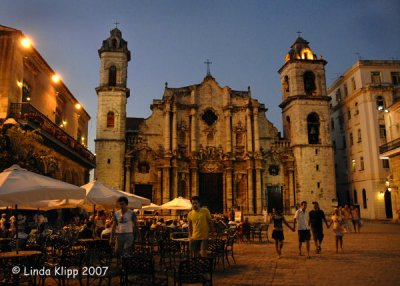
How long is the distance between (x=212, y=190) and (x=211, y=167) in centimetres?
224

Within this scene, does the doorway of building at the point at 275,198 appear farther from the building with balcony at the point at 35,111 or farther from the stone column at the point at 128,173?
the building with balcony at the point at 35,111

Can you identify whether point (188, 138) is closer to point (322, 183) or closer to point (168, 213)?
point (168, 213)

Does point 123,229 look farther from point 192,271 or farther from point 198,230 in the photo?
point 192,271

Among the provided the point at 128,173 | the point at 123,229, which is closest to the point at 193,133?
the point at 128,173

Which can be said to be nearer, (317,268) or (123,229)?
(123,229)

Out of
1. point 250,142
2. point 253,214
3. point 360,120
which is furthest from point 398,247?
point 360,120

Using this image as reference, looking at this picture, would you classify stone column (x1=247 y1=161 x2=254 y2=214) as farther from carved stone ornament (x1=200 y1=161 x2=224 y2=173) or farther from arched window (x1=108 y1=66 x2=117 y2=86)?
arched window (x1=108 y1=66 x2=117 y2=86)

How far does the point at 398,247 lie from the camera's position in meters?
15.0

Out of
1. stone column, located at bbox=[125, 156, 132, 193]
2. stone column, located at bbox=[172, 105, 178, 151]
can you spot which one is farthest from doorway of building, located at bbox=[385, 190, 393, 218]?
stone column, located at bbox=[125, 156, 132, 193]

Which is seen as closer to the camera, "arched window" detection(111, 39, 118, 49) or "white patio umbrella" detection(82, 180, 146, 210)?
"white patio umbrella" detection(82, 180, 146, 210)

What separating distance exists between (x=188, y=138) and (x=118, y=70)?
31.2 feet

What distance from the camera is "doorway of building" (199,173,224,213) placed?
36.1 meters

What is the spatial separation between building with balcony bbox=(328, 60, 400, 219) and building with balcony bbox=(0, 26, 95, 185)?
2823cm

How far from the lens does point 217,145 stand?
37.4 m
